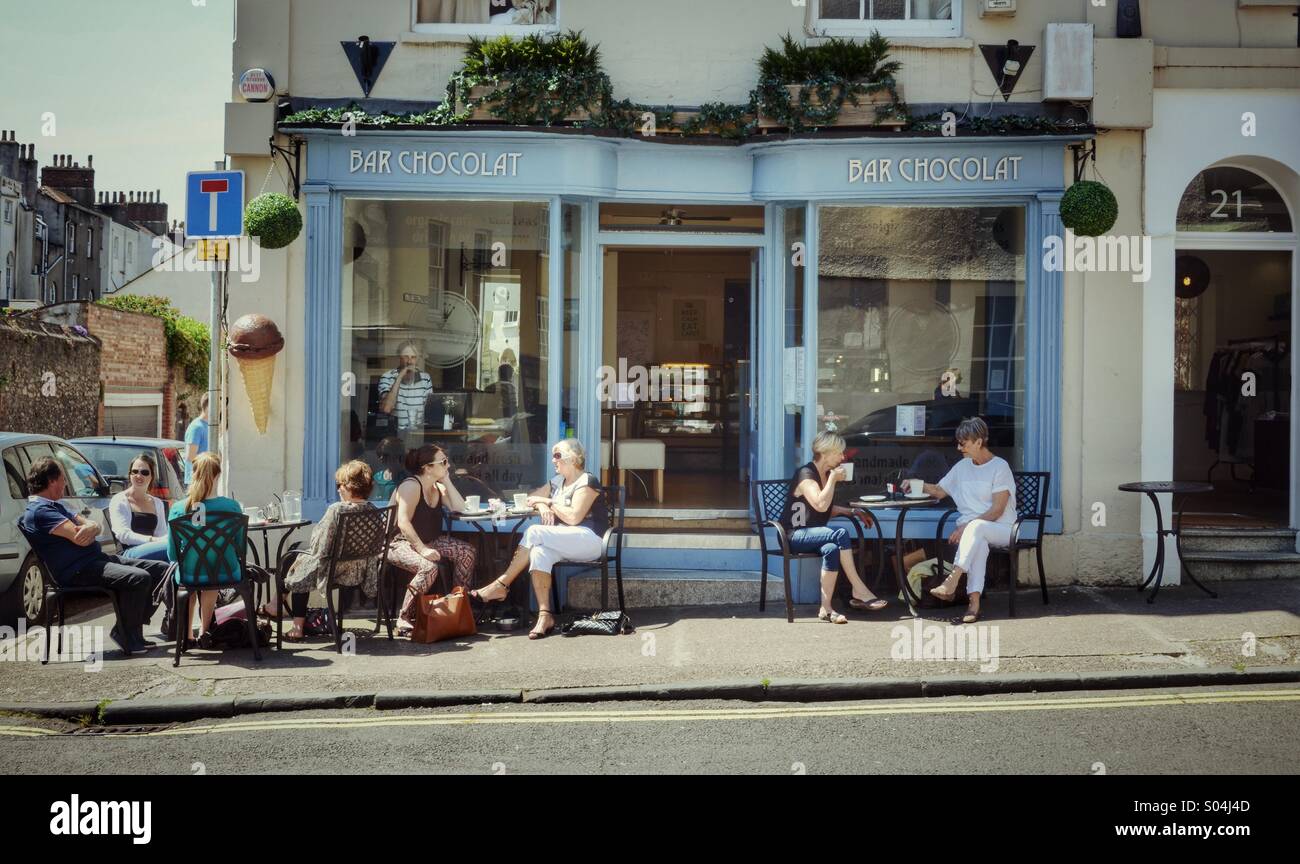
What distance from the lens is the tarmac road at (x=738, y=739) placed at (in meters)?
5.69

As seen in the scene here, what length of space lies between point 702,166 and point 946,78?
2242mm

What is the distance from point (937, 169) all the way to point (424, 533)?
525 centimetres

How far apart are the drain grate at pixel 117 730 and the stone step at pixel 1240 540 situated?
8.37 m

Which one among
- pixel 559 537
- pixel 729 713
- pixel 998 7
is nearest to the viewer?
pixel 729 713

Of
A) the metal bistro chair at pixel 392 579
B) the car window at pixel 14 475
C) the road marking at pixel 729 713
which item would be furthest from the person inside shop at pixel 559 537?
the car window at pixel 14 475

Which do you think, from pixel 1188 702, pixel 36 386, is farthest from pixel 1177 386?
pixel 36 386

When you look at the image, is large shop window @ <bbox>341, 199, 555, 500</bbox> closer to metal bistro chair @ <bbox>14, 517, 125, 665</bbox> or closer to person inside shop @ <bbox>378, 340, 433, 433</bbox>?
person inside shop @ <bbox>378, 340, 433, 433</bbox>

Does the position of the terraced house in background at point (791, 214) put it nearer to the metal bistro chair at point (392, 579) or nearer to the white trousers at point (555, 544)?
the white trousers at point (555, 544)

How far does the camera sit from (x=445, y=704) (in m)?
7.03

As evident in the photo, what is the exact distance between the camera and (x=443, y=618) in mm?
8570

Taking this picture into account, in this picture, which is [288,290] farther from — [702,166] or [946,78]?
[946,78]

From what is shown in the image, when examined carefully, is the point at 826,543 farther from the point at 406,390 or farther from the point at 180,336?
the point at 180,336

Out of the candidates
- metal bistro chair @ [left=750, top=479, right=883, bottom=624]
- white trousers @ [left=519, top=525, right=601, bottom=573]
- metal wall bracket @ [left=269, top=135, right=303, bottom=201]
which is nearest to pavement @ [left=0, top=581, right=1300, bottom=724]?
metal bistro chair @ [left=750, top=479, right=883, bottom=624]

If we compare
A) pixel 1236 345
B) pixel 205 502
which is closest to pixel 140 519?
pixel 205 502
